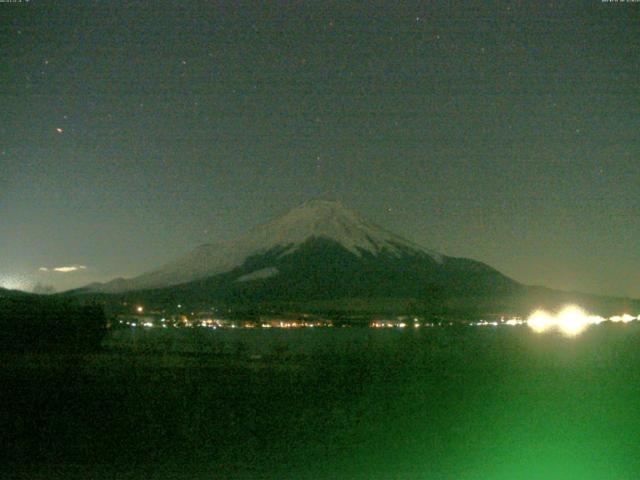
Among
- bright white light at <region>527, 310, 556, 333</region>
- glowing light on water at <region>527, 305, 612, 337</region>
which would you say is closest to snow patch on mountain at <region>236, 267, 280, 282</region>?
glowing light on water at <region>527, 305, 612, 337</region>

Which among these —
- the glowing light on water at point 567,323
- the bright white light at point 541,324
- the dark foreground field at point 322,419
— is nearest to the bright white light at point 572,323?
the glowing light on water at point 567,323

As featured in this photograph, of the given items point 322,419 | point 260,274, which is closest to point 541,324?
point 322,419

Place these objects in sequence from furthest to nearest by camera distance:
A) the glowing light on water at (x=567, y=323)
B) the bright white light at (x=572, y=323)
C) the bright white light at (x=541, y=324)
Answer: the bright white light at (x=541, y=324), the glowing light on water at (x=567, y=323), the bright white light at (x=572, y=323)

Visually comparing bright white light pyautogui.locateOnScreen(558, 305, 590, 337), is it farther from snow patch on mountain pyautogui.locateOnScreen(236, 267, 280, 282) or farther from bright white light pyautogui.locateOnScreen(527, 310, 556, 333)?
snow patch on mountain pyautogui.locateOnScreen(236, 267, 280, 282)

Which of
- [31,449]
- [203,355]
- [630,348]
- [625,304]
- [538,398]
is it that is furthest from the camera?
[625,304]

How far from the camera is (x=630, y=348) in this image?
2831cm

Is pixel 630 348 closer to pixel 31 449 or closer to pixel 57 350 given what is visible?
pixel 57 350

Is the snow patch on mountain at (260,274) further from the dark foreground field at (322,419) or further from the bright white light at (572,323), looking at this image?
the dark foreground field at (322,419)

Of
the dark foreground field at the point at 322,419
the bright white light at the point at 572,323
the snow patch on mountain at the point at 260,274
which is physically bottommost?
the dark foreground field at the point at 322,419

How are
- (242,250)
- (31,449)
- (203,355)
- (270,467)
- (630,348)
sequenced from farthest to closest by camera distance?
1. (242,250)
2. (630,348)
3. (203,355)
4. (31,449)
5. (270,467)

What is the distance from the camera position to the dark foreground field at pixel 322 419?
10.7 m

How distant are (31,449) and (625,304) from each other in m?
98.5

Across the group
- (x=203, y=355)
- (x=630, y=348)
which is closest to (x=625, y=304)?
(x=630, y=348)

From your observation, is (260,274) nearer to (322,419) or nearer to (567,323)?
(567,323)
